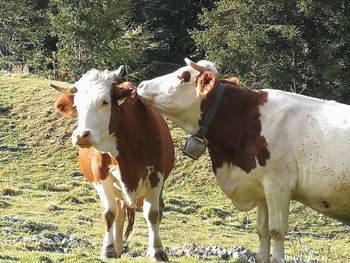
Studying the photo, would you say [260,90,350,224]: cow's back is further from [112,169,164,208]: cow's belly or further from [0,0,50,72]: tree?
[0,0,50,72]: tree

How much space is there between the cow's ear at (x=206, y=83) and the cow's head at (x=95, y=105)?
1.15 meters

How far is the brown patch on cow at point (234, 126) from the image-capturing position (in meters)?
7.69

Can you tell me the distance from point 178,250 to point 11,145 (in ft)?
32.1

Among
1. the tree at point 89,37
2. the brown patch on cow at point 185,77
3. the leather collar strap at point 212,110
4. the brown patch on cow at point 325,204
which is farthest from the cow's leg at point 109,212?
the tree at point 89,37

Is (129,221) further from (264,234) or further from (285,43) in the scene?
(285,43)

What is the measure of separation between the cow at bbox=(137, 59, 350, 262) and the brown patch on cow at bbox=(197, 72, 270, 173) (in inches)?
0.4

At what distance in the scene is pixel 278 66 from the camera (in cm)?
3052

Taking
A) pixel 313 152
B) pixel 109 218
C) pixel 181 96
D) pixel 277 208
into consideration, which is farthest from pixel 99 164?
pixel 313 152

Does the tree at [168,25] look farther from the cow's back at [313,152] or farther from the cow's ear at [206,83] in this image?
the cow's back at [313,152]

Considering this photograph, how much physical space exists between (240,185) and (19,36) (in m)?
26.6

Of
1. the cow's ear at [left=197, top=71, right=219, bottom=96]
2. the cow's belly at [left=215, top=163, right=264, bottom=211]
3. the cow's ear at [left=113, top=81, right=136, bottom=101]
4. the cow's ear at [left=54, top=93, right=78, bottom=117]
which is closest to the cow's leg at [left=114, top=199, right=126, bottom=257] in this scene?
the cow's ear at [left=54, top=93, right=78, bottom=117]

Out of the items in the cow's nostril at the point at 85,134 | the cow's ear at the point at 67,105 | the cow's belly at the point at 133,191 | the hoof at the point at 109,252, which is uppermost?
the cow's ear at the point at 67,105

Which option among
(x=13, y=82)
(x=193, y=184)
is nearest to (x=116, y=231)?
(x=193, y=184)

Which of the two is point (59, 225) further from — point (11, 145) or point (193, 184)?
point (11, 145)
